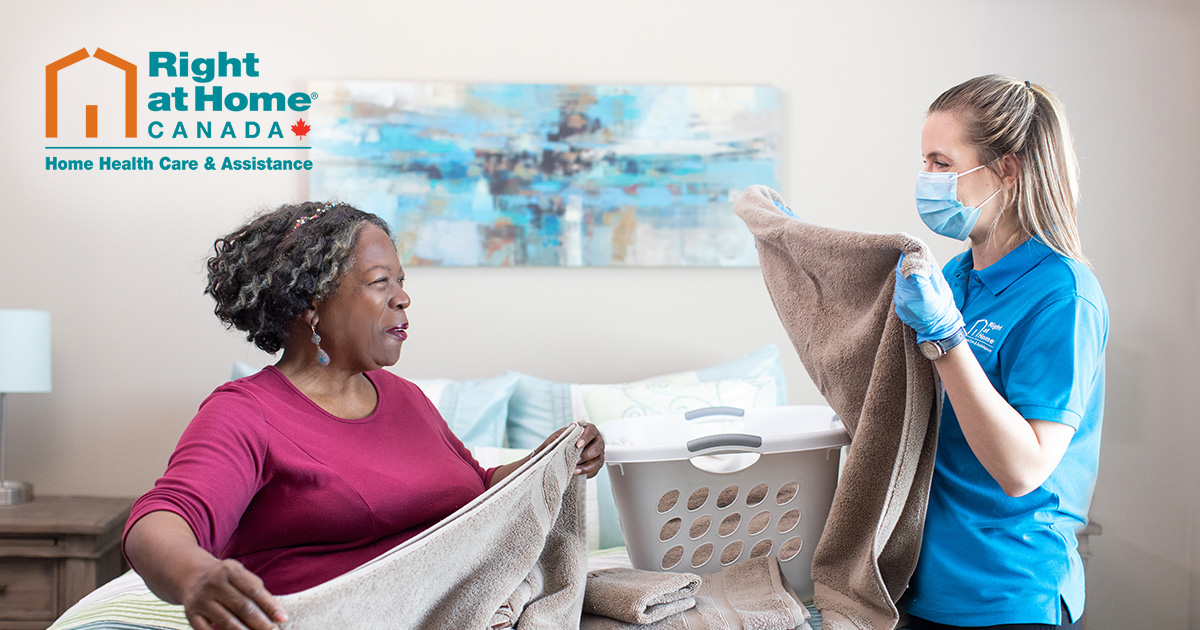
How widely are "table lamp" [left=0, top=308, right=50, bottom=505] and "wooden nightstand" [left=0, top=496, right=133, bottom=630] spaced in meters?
0.15

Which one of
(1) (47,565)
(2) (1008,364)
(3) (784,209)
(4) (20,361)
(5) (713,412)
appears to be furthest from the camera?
(4) (20,361)

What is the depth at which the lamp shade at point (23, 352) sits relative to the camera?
2430mm

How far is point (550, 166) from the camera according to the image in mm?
2725

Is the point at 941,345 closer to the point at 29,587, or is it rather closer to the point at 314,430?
the point at 314,430

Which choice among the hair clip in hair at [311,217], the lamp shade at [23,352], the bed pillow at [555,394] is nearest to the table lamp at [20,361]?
the lamp shade at [23,352]

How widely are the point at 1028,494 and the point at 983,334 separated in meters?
0.23

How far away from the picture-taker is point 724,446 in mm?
1274

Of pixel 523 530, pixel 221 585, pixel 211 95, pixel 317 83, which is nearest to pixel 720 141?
pixel 317 83

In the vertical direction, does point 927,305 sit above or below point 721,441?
above

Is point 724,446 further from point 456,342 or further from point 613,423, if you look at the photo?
point 456,342

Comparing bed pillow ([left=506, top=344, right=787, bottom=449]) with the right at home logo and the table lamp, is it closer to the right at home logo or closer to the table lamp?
the right at home logo

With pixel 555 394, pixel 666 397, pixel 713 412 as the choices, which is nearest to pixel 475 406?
pixel 555 394

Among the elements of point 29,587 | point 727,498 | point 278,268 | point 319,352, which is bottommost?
point 29,587

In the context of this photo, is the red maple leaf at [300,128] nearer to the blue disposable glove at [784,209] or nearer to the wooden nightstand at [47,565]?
the wooden nightstand at [47,565]
